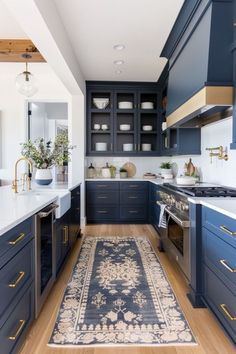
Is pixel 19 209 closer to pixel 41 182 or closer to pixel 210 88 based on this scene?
pixel 41 182

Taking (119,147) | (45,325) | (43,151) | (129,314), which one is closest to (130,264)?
(129,314)

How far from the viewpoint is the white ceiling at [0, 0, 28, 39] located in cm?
277

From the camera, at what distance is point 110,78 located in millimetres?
4832

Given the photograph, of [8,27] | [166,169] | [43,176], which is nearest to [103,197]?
[166,169]

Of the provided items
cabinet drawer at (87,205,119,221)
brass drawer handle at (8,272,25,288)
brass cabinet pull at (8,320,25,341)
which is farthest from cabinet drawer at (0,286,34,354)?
cabinet drawer at (87,205,119,221)

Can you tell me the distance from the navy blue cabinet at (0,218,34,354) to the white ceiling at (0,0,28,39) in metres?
2.35

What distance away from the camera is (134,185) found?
192 inches

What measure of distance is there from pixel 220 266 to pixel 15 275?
128 cm

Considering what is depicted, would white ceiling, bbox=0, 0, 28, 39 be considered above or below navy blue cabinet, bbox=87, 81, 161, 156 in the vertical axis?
above

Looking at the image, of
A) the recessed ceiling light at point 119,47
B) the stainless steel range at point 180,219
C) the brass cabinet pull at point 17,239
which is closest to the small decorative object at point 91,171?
the stainless steel range at point 180,219

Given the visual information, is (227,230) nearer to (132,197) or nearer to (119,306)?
(119,306)

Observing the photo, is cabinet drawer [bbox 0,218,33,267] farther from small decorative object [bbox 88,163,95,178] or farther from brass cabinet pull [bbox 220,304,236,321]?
small decorative object [bbox 88,163,95,178]

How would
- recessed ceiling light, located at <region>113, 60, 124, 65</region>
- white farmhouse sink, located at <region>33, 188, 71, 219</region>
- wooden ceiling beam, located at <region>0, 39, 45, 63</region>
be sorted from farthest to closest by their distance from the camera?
recessed ceiling light, located at <region>113, 60, 124, 65</region>
wooden ceiling beam, located at <region>0, 39, 45, 63</region>
white farmhouse sink, located at <region>33, 188, 71, 219</region>

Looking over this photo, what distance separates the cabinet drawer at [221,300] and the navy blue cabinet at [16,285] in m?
1.25
